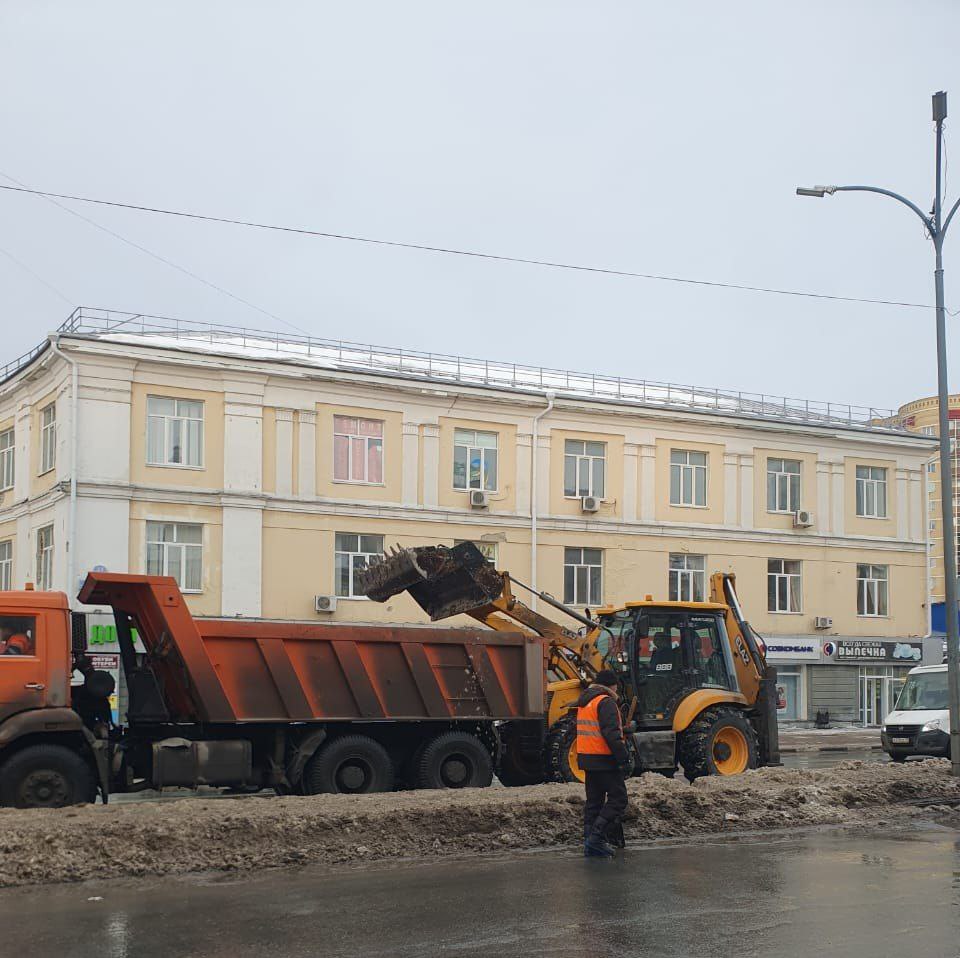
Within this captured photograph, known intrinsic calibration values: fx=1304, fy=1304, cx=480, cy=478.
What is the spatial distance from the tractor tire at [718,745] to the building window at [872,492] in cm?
2863

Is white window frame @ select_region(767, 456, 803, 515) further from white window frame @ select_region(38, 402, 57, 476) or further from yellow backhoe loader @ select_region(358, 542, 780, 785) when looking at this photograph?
yellow backhoe loader @ select_region(358, 542, 780, 785)

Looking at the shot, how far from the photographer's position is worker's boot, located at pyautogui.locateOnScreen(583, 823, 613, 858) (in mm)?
11117

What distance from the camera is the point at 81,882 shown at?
9.91 meters

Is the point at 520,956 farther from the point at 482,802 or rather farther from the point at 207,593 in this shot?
the point at 207,593

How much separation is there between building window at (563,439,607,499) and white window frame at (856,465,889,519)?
34.3 ft

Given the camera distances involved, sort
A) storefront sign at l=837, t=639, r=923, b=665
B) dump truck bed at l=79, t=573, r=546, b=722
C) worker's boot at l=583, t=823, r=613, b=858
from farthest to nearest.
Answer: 1. storefront sign at l=837, t=639, r=923, b=665
2. dump truck bed at l=79, t=573, r=546, b=722
3. worker's boot at l=583, t=823, r=613, b=858

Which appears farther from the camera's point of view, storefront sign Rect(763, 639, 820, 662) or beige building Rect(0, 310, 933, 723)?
storefront sign Rect(763, 639, 820, 662)

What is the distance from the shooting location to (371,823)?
37.6 ft

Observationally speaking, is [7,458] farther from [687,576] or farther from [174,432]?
[687,576]

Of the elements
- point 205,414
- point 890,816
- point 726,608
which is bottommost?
point 890,816

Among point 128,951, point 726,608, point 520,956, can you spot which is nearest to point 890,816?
point 726,608

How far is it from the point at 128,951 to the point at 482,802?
16.6ft

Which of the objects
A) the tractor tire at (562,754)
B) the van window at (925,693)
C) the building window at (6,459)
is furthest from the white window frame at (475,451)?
the tractor tire at (562,754)

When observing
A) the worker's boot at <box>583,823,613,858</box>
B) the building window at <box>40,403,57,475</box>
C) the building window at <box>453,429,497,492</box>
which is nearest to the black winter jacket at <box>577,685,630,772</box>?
the worker's boot at <box>583,823,613,858</box>
